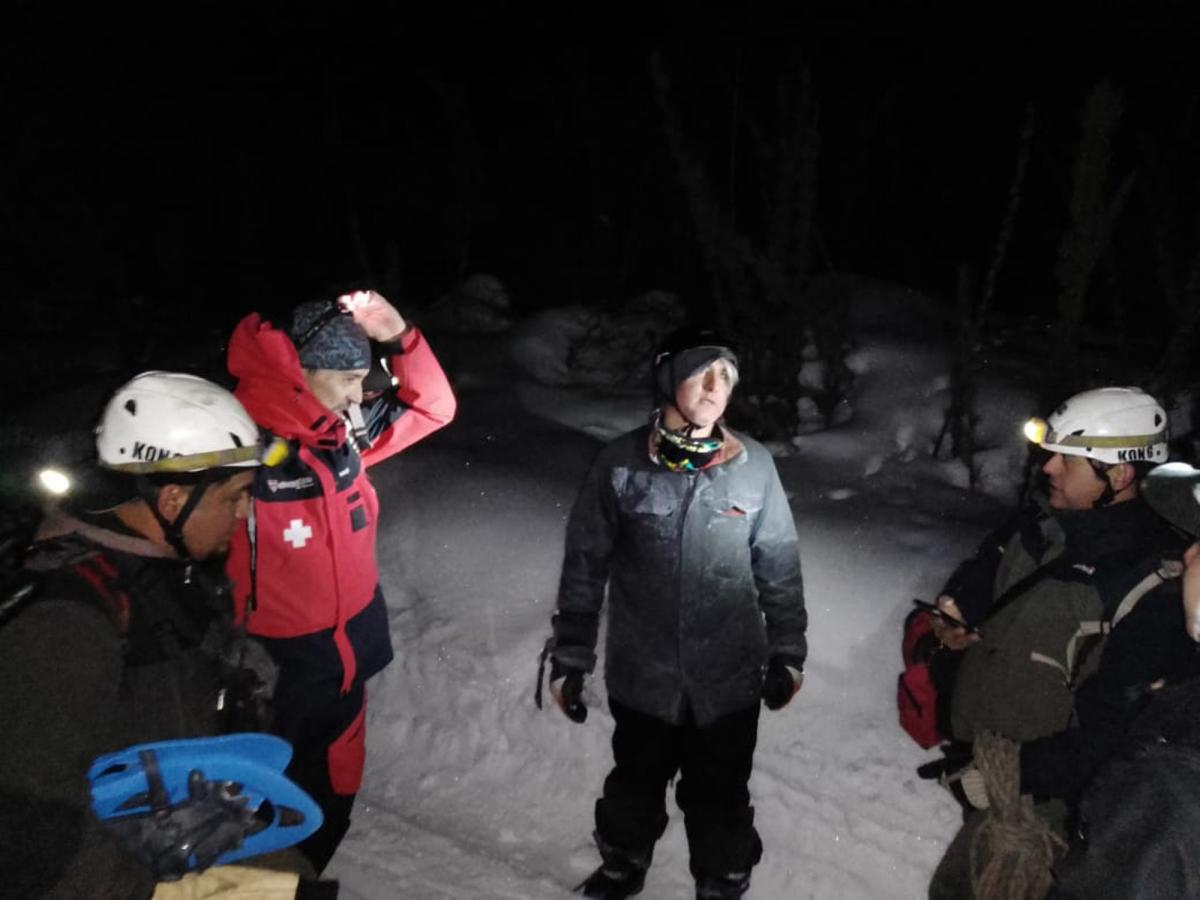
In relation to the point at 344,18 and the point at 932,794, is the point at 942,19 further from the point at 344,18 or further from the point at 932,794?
the point at 932,794

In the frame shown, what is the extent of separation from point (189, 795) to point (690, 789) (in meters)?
1.79

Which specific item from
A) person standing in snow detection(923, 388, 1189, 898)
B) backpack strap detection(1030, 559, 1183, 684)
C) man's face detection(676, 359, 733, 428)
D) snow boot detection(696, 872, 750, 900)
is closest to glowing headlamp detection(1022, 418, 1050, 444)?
person standing in snow detection(923, 388, 1189, 898)

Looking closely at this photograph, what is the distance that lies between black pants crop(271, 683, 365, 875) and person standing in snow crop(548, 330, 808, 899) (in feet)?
2.47

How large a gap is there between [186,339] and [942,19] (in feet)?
38.7

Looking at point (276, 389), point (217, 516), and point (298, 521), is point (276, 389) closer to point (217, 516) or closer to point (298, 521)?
point (298, 521)

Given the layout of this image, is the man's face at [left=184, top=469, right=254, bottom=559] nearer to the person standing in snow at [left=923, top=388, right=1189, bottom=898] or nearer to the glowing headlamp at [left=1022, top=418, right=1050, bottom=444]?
the person standing in snow at [left=923, top=388, right=1189, bottom=898]

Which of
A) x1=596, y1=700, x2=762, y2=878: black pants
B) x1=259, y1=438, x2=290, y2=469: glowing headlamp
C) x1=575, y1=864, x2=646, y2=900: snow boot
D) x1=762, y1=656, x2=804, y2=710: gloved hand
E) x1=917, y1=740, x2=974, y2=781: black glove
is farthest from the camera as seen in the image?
x1=575, y1=864, x2=646, y2=900: snow boot

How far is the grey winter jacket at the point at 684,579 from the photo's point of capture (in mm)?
2543

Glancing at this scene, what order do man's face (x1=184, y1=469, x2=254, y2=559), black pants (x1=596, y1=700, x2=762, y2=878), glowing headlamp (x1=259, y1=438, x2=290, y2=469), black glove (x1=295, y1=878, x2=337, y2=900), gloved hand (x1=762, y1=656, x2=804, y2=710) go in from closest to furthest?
black glove (x1=295, y1=878, x2=337, y2=900) → man's face (x1=184, y1=469, x2=254, y2=559) → glowing headlamp (x1=259, y1=438, x2=290, y2=469) → gloved hand (x1=762, y1=656, x2=804, y2=710) → black pants (x1=596, y1=700, x2=762, y2=878)

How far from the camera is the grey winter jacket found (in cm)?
254

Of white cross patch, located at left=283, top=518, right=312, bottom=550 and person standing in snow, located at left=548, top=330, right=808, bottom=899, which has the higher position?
white cross patch, located at left=283, top=518, right=312, bottom=550

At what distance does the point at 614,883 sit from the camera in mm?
2928

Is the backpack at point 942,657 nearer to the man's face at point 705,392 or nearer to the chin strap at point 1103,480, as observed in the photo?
the chin strap at point 1103,480

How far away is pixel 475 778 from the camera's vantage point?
354 centimetres
